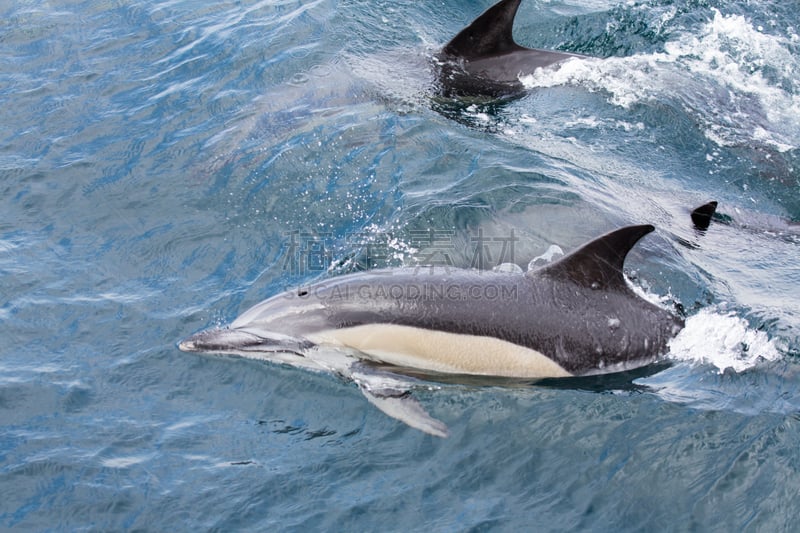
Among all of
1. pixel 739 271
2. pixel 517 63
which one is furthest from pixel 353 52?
pixel 739 271

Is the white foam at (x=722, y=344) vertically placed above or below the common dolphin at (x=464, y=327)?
below

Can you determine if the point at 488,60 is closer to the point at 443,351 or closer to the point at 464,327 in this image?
the point at 464,327

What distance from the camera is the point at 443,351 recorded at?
276 inches

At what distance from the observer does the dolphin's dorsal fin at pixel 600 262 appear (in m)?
6.56

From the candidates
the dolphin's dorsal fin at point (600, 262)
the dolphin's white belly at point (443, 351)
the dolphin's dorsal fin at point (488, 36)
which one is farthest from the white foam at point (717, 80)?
the dolphin's white belly at point (443, 351)

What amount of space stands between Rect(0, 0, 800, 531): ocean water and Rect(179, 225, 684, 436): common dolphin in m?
0.21

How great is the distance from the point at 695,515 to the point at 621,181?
5.33 meters

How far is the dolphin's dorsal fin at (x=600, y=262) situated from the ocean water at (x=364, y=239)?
92cm

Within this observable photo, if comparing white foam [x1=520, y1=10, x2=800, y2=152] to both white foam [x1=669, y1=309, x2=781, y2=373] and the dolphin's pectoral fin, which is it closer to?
white foam [x1=669, y1=309, x2=781, y2=373]

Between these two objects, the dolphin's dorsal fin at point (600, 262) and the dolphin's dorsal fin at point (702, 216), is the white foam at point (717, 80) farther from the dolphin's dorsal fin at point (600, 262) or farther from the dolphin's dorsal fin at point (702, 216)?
the dolphin's dorsal fin at point (600, 262)

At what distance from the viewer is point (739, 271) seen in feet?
28.9

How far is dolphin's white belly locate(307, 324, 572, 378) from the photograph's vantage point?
6.96m

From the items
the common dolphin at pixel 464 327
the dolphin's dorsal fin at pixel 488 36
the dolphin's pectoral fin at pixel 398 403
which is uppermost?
the dolphin's dorsal fin at pixel 488 36

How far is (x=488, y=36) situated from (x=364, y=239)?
191 inches
